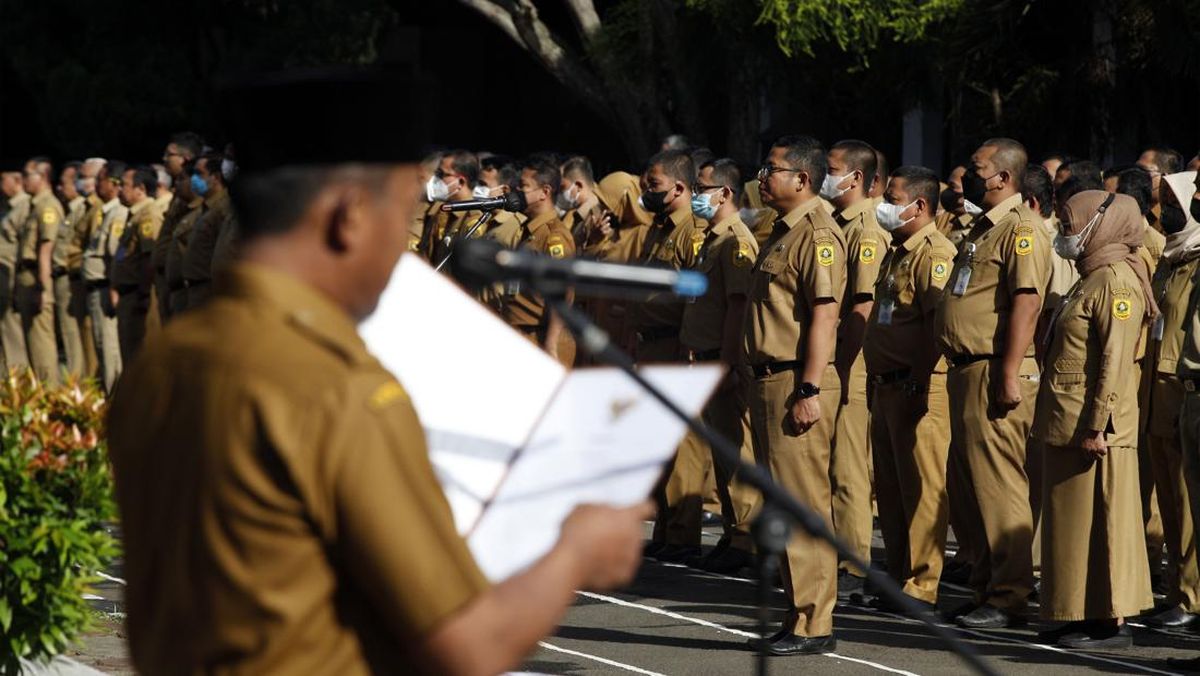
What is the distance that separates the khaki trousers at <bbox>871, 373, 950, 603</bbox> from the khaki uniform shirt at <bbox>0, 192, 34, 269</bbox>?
11508 mm

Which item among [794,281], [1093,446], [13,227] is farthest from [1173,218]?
[13,227]

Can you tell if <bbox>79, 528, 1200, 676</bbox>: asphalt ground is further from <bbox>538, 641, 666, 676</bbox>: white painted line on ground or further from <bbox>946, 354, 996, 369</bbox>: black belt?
<bbox>946, 354, 996, 369</bbox>: black belt

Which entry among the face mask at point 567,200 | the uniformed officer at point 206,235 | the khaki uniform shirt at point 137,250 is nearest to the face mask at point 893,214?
the face mask at point 567,200

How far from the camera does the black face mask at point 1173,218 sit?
27.6 feet

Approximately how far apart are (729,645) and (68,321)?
38.7ft

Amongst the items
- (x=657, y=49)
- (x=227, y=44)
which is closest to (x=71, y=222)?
(x=657, y=49)

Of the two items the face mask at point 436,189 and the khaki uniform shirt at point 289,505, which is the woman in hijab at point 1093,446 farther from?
the face mask at point 436,189

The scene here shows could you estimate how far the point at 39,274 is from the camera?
1820cm

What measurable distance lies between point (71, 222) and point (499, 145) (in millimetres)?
10674

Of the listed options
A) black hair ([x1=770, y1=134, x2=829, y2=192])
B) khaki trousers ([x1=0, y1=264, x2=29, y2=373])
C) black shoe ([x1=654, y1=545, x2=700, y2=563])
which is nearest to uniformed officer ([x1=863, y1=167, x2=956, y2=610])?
black hair ([x1=770, y1=134, x2=829, y2=192])

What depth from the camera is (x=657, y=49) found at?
18.9 m

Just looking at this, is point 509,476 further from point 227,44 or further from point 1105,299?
point 227,44

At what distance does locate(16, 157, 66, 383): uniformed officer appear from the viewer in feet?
59.3

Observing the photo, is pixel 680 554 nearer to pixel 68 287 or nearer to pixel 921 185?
pixel 921 185
